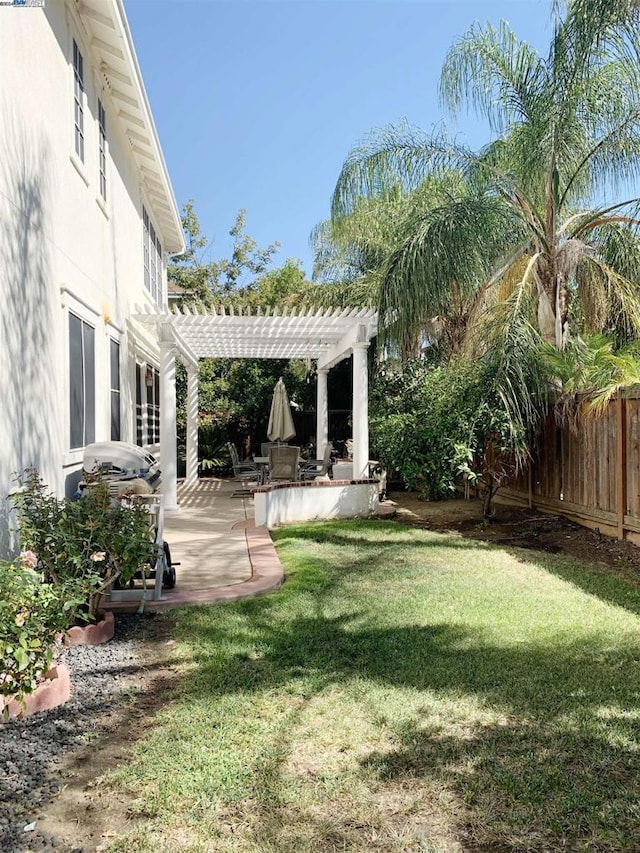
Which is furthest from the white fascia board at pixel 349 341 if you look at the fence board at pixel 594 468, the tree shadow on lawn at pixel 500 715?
the tree shadow on lawn at pixel 500 715

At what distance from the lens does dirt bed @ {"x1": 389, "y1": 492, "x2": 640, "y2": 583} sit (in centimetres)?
822

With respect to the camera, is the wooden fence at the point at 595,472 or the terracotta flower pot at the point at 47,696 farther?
the wooden fence at the point at 595,472

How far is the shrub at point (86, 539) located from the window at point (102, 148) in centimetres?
608

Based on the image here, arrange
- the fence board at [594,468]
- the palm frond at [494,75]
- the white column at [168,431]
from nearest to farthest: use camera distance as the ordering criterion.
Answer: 1. the fence board at [594,468]
2. the palm frond at [494,75]
3. the white column at [168,431]

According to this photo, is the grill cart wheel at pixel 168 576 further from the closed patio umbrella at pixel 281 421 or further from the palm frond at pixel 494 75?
the closed patio umbrella at pixel 281 421

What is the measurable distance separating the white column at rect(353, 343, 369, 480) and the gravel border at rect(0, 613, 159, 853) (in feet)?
23.9

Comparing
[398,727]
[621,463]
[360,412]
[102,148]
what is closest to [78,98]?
[102,148]

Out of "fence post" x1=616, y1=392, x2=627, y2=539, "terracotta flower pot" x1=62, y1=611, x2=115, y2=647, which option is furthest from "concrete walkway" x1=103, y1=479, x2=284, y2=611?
"fence post" x1=616, y1=392, x2=627, y2=539

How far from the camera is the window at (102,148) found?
31.4 ft

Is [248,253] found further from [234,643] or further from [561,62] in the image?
[234,643]

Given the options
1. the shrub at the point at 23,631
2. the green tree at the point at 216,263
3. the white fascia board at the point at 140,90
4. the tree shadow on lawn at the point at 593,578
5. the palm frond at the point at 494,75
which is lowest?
the tree shadow on lawn at the point at 593,578

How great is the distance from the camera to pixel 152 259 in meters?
15.2

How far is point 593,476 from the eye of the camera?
936 centimetres

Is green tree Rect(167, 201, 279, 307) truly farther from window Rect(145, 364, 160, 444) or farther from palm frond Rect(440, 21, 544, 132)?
palm frond Rect(440, 21, 544, 132)
